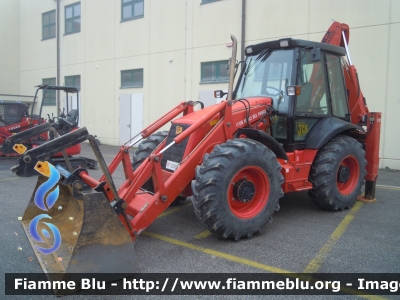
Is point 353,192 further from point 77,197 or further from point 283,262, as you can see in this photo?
point 77,197

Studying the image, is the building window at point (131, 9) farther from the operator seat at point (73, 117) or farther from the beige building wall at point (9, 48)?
the beige building wall at point (9, 48)

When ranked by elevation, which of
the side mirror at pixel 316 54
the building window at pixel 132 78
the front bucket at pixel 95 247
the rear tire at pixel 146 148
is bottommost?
the front bucket at pixel 95 247

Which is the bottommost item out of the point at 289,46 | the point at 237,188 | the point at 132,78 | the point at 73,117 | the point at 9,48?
the point at 237,188

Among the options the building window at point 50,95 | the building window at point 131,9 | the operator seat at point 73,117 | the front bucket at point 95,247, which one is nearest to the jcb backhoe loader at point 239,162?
the front bucket at point 95,247

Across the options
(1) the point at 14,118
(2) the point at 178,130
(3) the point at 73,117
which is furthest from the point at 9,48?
(2) the point at 178,130

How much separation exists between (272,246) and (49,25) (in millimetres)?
20360

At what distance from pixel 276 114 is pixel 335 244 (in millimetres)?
2052

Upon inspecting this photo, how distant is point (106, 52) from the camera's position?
17109 mm

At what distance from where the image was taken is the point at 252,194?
15.1 ft

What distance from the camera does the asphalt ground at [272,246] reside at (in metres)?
3.82

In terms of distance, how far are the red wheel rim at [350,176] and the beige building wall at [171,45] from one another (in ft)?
16.1

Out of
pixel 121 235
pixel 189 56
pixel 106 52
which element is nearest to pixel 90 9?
pixel 106 52

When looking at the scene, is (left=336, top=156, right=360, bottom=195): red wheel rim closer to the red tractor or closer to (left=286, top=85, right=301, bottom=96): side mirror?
(left=286, top=85, right=301, bottom=96): side mirror

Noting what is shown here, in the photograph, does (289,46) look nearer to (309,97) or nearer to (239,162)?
(309,97)
